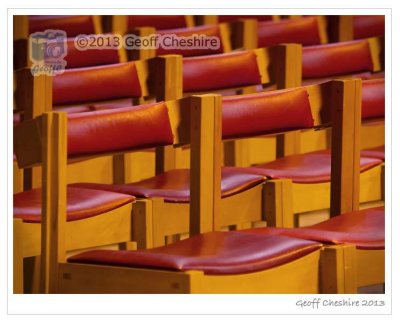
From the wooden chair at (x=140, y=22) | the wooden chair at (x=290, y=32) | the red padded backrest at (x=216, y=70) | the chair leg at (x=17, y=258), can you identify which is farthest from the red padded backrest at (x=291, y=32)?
the chair leg at (x=17, y=258)

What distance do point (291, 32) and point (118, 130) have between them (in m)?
0.80

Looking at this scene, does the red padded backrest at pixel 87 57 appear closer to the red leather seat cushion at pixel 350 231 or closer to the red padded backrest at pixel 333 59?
the red padded backrest at pixel 333 59

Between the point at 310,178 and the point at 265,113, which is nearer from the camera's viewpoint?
the point at 265,113

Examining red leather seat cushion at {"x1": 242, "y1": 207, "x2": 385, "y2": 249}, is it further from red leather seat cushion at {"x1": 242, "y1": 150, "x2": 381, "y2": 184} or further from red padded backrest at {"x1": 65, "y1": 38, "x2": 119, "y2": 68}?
red padded backrest at {"x1": 65, "y1": 38, "x2": 119, "y2": 68}

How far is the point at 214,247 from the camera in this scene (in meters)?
1.14

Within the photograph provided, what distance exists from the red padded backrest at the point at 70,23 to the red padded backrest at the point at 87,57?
270 millimetres

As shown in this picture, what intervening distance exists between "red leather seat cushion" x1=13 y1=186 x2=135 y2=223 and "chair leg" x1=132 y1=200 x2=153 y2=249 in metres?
0.01

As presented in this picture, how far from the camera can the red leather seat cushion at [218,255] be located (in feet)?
3.52

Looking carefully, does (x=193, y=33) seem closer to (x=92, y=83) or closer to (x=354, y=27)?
(x=92, y=83)

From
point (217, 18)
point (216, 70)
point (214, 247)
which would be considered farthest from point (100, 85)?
point (217, 18)

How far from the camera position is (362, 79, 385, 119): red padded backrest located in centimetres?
154

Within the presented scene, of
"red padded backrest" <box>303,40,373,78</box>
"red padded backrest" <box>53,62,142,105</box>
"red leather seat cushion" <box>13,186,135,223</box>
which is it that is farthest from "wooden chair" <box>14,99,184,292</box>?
"red padded backrest" <box>303,40,373,78</box>
